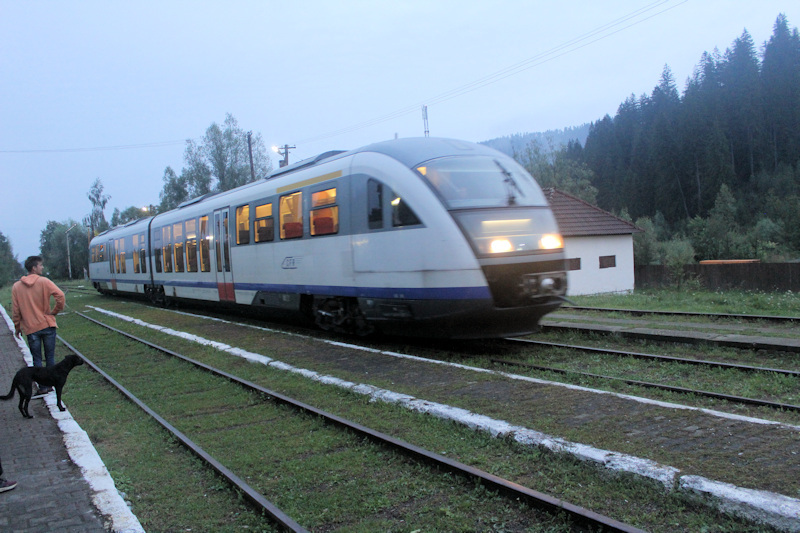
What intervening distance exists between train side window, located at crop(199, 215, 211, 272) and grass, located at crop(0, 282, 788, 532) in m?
8.63

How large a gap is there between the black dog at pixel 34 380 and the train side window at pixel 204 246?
9.03m

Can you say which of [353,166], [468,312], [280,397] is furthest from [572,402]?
[353,166]

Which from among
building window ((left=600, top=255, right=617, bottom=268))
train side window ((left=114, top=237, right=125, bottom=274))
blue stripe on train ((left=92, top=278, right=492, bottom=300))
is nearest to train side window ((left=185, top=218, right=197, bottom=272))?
blue stripe on train ((left=92, top=278, right=492, bottom=300))

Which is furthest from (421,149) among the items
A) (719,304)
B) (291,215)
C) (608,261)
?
(608,261)

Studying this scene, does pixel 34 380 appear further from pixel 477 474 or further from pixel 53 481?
pixel 477 474

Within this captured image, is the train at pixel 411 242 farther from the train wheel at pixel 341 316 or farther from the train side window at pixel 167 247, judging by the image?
the train side window at pixel 167 247

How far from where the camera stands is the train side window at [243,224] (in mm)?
13664

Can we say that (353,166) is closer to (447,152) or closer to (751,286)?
(447,152)

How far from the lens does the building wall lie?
25312 mm

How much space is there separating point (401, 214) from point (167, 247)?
13.0 metres

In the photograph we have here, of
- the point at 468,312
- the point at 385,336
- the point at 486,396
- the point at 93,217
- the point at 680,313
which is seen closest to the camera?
the point at 486,396

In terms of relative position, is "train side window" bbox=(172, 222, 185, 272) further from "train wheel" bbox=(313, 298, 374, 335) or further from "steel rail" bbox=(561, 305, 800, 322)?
"steel rail" bbox=(561, 305, 800, 322)

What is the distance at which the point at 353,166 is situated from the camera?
10.0 meters

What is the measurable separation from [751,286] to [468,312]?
18.7 meters
